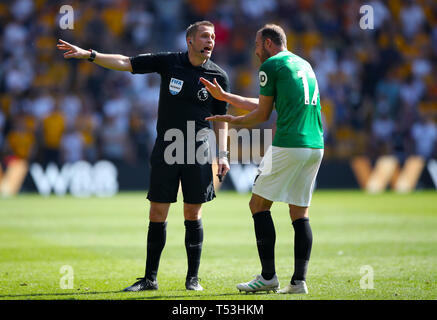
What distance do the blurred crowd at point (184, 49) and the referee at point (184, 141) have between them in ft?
47.8

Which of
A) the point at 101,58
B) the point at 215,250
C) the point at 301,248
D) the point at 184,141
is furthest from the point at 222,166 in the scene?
the point at 215,250

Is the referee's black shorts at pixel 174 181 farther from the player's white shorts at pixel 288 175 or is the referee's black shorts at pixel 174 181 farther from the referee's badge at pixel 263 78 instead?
the referee's badge at pixel 263 78

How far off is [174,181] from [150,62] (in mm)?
1234

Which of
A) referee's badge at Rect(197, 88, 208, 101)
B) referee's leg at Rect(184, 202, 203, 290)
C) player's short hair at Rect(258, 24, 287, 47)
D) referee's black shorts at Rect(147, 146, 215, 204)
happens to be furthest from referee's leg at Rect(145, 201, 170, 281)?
player's short hair at Rect(258, 24, 287, 47)

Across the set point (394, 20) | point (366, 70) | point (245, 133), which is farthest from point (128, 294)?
point (394, 20)

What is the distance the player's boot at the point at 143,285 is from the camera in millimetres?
6973

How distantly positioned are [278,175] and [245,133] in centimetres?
1602

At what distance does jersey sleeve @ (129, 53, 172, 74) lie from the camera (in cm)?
723

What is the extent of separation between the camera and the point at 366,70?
2520 cm

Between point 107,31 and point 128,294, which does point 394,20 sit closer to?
point 107,31

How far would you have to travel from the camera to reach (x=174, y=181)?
724 centimetres

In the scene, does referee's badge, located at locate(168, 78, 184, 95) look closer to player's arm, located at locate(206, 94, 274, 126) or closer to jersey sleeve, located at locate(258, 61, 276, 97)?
player's arm, located at locate(206, 94, 274, 126)

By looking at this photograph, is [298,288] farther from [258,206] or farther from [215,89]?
[215,89]
